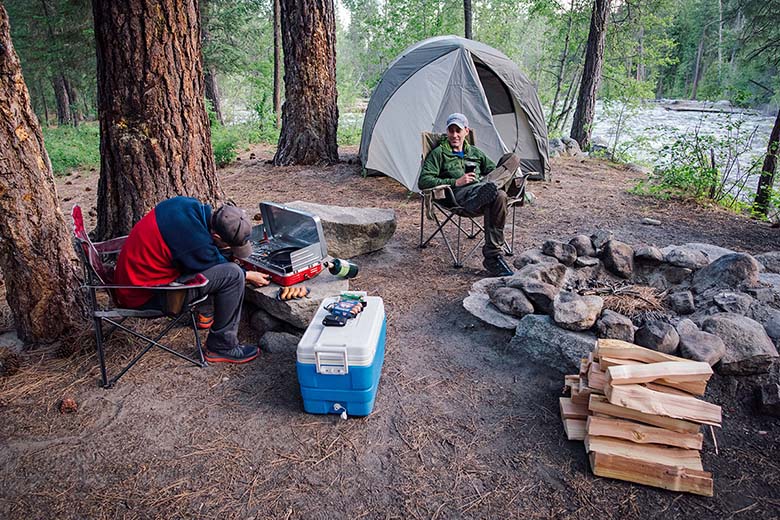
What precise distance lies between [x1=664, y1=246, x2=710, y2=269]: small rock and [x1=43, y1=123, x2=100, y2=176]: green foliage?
8.14m

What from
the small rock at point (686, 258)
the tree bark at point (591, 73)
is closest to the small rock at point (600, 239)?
the small rock at point (686, 258)

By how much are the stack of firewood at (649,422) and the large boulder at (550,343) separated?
0.42 metres

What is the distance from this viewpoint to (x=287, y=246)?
10.1ft

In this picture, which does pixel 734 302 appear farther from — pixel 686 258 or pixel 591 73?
pixel 591 73

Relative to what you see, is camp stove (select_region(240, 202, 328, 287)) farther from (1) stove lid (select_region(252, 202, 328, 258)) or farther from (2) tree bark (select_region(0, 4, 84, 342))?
(2) tree bark (select_region(0, 4, 84, 342))

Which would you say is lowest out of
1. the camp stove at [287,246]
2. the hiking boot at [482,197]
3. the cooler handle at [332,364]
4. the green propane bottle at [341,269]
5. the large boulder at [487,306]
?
the large boulder at [487,306]

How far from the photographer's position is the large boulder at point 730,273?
9.22 feet

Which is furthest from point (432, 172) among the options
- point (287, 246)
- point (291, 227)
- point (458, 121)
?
point (287, 246)

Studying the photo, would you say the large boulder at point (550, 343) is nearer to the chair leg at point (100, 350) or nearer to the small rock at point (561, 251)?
the small rock at point (561, 251)

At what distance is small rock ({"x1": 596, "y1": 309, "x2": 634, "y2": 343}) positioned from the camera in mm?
2404

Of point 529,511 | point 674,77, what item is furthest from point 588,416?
point 674,77

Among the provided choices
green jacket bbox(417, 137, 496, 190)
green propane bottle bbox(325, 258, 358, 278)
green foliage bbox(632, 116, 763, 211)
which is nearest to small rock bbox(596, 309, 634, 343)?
green propane bottle bbox(325, 258, 358, 278)

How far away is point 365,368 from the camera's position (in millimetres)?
2088

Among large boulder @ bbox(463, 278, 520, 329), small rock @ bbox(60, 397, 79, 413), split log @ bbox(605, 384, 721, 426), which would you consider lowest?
small rock @ bbox(60, 397, 79, 413)
